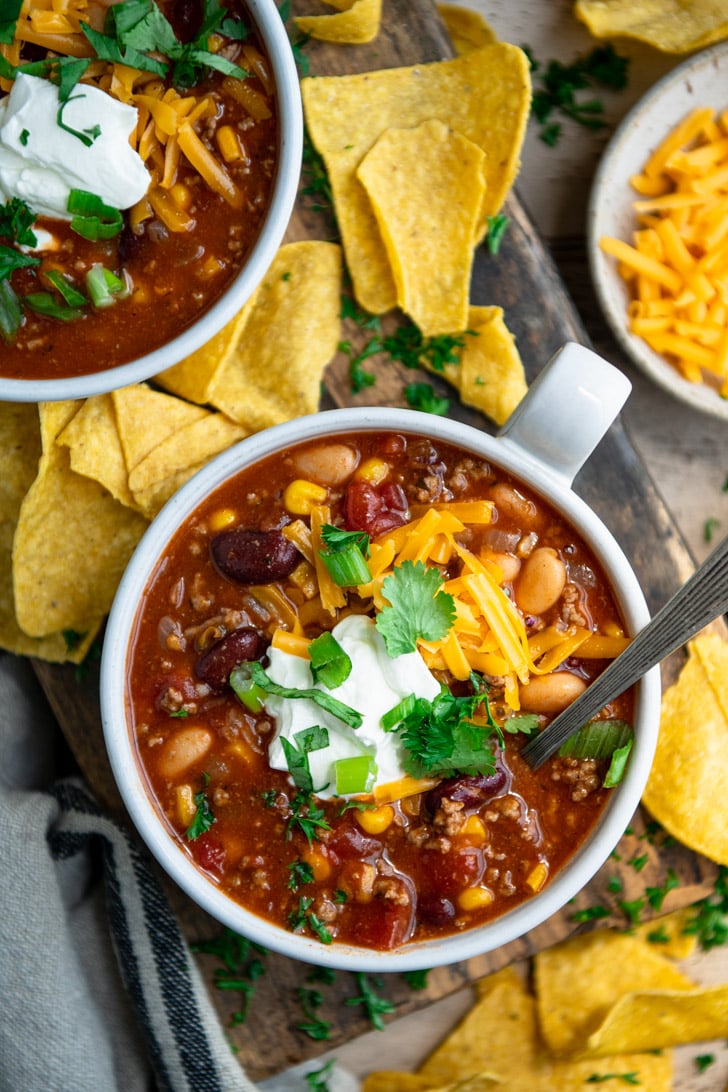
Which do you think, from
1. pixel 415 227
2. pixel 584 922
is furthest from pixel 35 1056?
pixel 415 227

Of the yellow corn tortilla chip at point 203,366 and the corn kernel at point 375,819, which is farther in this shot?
the yellow corn tortilla chip at point 203,366

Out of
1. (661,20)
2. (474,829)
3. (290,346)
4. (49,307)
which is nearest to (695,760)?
(474,829)

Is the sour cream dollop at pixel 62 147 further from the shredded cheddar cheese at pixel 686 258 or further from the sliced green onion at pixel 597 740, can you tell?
the sliced green onion at pixel 597 740

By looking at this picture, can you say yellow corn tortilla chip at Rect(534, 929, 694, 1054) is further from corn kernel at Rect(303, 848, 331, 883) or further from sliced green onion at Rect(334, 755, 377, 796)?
sliced green onion at Rect(334, 755, 377, 796)

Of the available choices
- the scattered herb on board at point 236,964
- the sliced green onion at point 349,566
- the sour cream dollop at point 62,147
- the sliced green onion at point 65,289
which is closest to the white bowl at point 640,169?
the sliced green onion at point 349,566

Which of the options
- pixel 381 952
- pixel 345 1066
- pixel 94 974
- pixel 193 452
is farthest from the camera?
pixel 345 1066

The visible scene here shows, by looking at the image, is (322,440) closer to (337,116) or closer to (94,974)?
(337,116)
